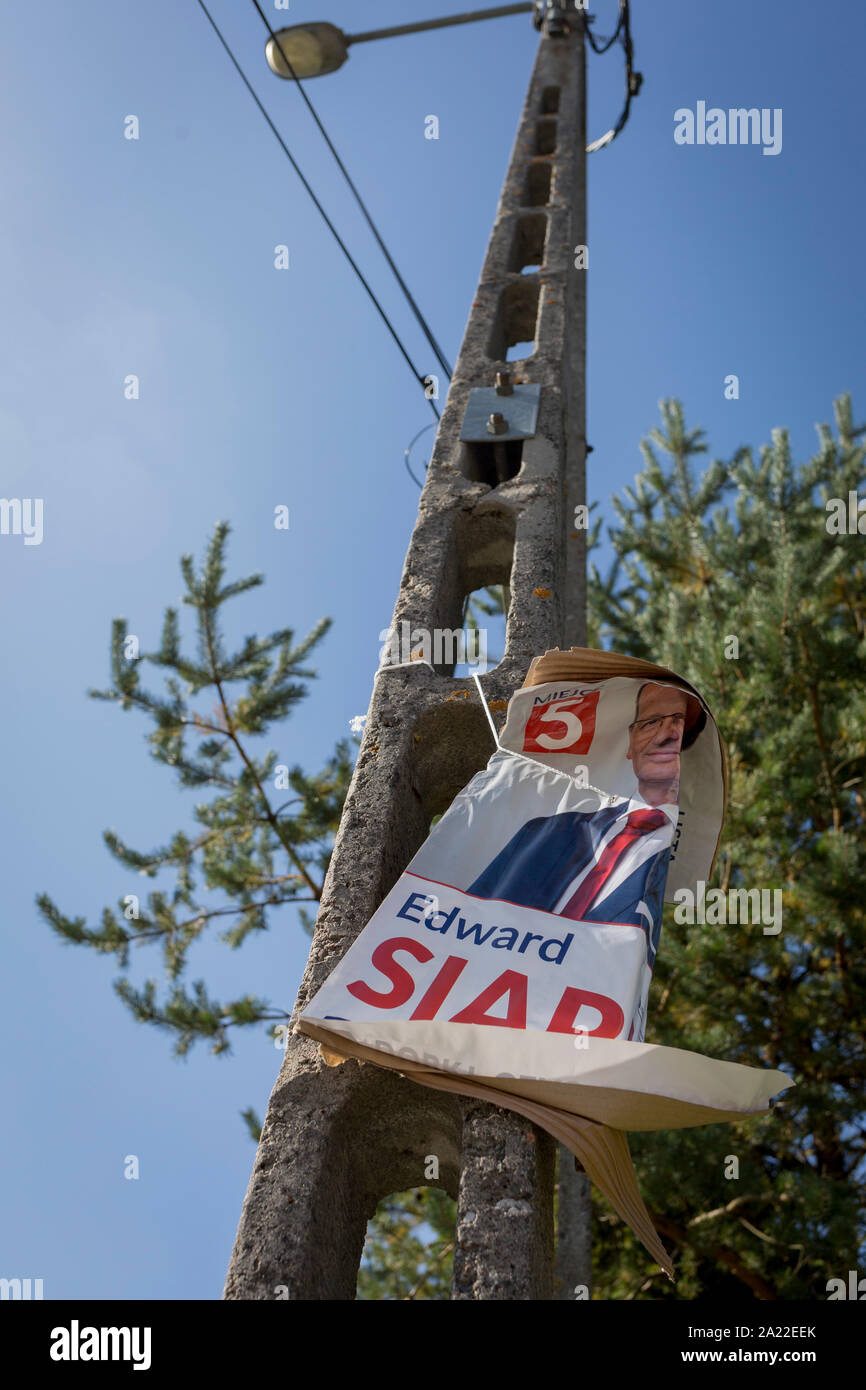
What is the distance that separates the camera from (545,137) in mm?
8594

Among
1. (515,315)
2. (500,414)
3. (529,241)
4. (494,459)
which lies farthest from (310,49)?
(494,459)

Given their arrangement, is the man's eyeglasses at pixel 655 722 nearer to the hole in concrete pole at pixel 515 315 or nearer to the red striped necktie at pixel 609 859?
the red striped necktie at pixel 609 859

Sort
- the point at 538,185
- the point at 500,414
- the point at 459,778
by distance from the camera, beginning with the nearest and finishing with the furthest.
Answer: the point at 459,778 < the point at 500,414 < the point at 538,185

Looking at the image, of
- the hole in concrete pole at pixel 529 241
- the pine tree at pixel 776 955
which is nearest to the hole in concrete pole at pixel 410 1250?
the pine tree at pixel 776 955

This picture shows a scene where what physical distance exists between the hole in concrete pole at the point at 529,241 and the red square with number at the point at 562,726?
4.27 meters

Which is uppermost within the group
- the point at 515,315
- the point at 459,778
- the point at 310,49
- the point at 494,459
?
the point at 310,49

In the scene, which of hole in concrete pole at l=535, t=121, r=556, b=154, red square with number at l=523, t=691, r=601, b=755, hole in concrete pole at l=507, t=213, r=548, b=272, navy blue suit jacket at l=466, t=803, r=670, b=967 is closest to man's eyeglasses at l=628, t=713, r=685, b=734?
red square with number at l=523, t=691, r=601, b=755

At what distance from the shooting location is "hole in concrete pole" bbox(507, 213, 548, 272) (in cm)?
738

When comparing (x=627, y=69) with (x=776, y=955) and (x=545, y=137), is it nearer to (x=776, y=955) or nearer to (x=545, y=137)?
(x=545, y=137)

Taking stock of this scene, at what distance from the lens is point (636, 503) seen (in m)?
11.3

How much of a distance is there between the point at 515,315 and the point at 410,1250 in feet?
19.4
